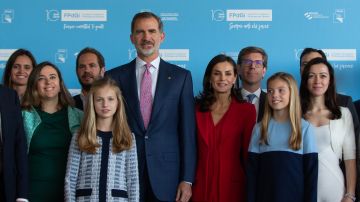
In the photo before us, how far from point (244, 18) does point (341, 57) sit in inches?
43.3

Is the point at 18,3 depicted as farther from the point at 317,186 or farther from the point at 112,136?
the point at 317,186

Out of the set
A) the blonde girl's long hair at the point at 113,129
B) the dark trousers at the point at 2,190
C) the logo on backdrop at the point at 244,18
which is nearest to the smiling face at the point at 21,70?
the blonde girl's long hair at the point at 113,129

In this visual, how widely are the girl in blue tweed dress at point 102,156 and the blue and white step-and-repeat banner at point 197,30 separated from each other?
2288mm

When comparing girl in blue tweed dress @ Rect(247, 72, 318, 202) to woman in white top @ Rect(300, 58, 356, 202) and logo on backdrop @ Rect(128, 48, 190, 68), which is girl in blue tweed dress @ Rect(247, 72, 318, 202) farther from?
logo on backdrop @ Rect(128, 48, 190, 68)

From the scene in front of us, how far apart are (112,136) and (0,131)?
2.23 feet

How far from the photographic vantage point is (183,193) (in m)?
3.56

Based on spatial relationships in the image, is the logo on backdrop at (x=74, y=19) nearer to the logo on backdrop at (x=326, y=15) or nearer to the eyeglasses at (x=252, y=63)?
the eyeglasses at (x=252, y=63)

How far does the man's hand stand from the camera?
3562mm

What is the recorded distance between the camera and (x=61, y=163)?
3574mm

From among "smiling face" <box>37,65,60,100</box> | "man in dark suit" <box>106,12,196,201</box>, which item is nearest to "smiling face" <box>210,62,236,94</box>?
"man in dark suit" <box>106,12,196,201</box>

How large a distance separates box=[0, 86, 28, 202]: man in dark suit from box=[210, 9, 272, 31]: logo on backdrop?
2889mm

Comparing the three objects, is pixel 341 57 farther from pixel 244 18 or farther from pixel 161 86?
pixel 161 86

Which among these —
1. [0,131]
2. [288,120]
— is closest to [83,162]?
[0,131]

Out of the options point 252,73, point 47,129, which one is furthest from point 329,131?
point 47,129
